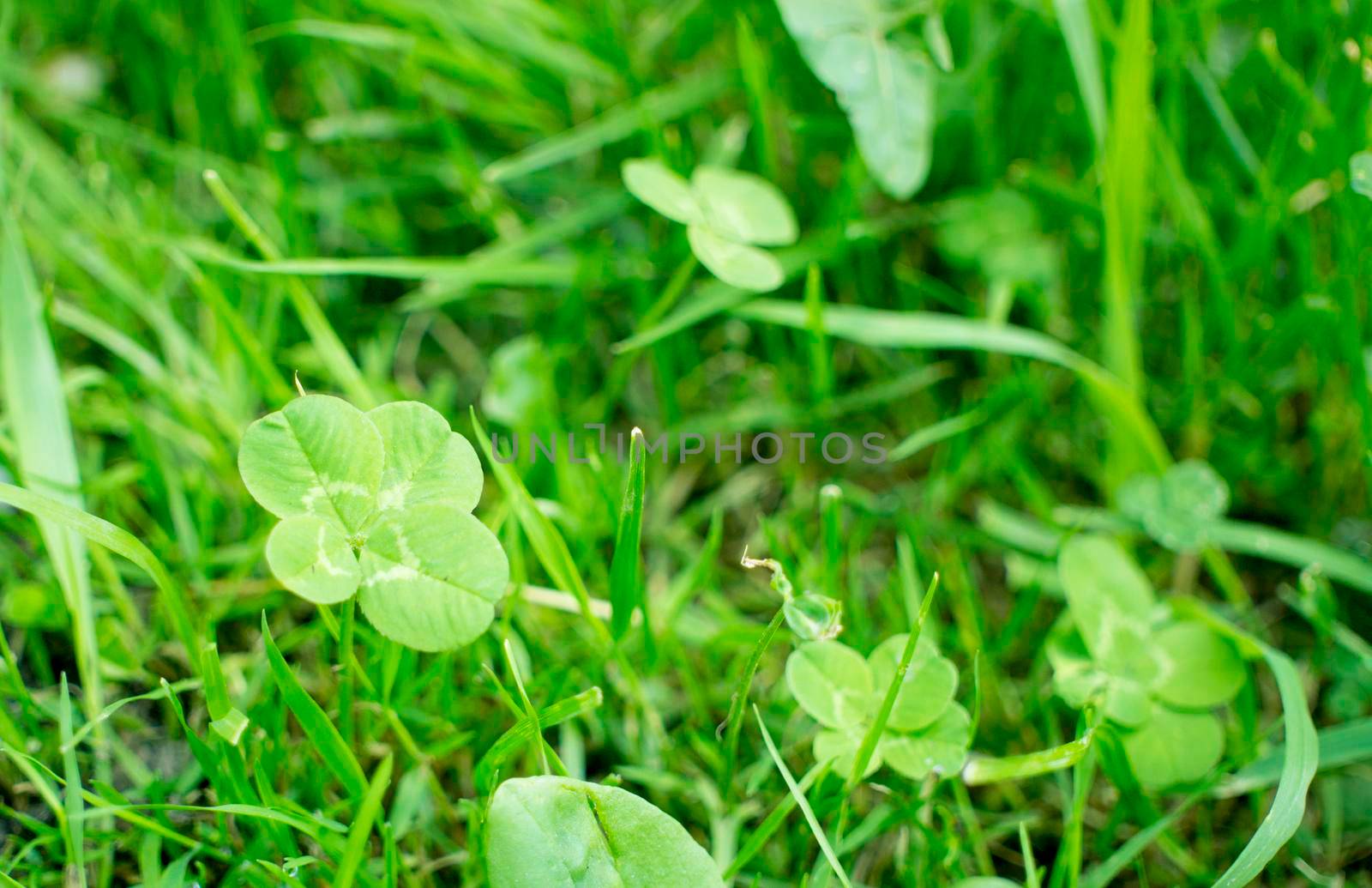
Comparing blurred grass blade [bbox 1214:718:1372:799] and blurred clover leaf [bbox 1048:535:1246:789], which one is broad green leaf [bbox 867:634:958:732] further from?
blurred grass blade [bbox 1214:718:1372:799]

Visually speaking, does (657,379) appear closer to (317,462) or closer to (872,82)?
(872,82)

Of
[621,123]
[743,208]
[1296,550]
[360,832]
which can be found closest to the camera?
[360,832]

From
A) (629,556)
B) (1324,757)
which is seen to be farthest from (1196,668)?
(629,556)

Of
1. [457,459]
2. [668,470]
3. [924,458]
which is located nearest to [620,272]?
[668,470]

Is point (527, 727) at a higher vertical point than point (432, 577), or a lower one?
lower

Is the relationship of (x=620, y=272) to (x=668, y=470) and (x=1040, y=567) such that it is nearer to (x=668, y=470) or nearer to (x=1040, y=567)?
(x=668, y=470)
